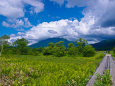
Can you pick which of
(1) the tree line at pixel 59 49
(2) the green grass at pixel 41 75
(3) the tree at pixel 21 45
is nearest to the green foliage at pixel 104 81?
(2) the green grass at pixel 41 75

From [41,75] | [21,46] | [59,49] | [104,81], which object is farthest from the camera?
[21,46]

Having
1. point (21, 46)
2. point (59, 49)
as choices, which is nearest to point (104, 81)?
point (59, 49)

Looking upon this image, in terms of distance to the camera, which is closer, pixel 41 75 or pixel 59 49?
pixel 41 75

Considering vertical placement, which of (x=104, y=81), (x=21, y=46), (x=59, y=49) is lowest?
(x=104, y=81)

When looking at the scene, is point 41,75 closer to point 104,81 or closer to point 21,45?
point 104,81

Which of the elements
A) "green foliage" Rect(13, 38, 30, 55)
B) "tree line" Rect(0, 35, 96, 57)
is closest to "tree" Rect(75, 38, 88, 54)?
"tree line" Rect(0, 35, 96, 57)

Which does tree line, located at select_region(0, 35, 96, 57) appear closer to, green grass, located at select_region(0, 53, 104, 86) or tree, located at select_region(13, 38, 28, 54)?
tree, located at select_region(13, 38, 28, 54)

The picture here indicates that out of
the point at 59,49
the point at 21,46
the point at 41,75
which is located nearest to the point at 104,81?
Result: the point at 41,75

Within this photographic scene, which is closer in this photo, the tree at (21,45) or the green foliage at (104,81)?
the green foliage at (104,81)

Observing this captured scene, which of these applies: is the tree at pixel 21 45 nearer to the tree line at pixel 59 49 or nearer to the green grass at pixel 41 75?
the tree line at pixel 59 49

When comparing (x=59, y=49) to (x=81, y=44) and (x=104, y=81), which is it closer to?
(x=81, y=44)

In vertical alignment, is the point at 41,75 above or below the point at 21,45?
below

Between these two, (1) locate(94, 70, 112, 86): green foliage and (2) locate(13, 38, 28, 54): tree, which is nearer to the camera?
(1) locate(94, 70, 112, 86): green foliage

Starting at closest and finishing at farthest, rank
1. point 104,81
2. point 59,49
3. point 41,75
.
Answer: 1. point 104,81
2. point 41,75
3. point 59,49
